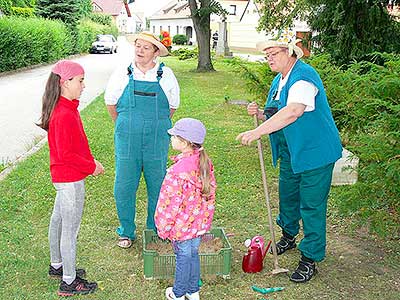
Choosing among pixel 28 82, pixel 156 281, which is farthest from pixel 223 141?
pixel 28 82

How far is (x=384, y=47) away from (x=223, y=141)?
3679mm

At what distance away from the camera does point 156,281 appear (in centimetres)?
420

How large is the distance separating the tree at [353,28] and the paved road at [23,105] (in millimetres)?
3830

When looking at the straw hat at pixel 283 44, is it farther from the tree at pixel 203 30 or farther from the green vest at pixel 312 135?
the tree at pixel 203 30

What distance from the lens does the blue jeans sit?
147 inches

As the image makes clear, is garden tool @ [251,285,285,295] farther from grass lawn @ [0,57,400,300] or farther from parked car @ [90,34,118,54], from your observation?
parked car @ [90,34,118,54]

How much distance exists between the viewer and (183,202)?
3609mm

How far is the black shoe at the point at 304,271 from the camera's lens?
426 centimetres

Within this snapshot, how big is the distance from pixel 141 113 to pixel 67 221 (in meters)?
1.10

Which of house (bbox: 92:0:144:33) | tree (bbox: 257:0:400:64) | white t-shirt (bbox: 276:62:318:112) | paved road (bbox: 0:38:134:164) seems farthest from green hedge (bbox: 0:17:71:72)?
house (bbox: 92:0:144:33)

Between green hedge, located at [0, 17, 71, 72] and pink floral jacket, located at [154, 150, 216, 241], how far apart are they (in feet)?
64.4

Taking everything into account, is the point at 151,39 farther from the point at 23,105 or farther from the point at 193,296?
the point at 23,105

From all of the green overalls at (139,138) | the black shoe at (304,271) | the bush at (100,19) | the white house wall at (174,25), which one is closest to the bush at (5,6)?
the bush at (100,19)

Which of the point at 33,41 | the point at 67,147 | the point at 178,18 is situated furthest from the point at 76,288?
the point at 178,18
